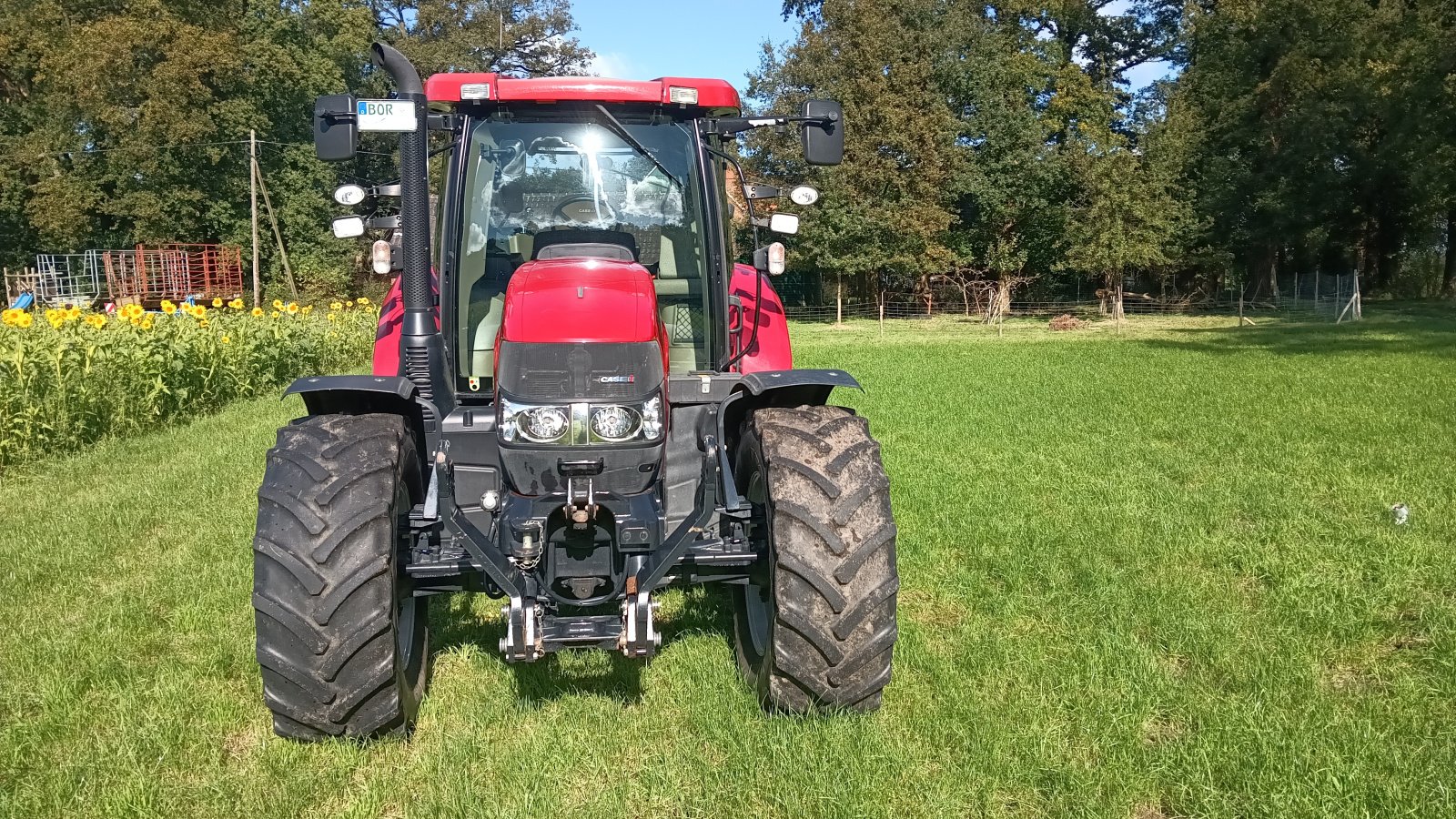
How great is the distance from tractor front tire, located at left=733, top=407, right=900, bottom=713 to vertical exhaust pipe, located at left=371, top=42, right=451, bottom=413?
1.33 meters

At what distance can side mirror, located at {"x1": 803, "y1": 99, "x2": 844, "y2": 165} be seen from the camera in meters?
4.03

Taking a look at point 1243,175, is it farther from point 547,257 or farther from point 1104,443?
point 547,257

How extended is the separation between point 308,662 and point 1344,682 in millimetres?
3822

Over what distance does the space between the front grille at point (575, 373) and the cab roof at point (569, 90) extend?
1.17 meters

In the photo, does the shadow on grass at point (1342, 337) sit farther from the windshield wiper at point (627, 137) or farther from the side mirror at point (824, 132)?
the windshield wiper at point (627, 137)

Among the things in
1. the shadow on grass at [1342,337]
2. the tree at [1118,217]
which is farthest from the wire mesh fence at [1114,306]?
the shadow on grass at [1342,337]

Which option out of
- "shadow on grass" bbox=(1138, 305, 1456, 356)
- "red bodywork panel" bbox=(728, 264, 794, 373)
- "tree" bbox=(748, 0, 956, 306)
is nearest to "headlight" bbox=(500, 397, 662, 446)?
"red bodywork panel" bbox=(728, 264, 794, 373)

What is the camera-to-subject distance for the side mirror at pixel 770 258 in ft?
15.2

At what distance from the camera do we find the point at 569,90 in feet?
13.4

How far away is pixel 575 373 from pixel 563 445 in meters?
0.25

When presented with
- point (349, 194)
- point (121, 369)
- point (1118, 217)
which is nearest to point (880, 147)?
point (1118, 217)

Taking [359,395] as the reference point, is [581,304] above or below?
above

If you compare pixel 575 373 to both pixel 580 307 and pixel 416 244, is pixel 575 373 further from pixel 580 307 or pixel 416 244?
pixel 416 244

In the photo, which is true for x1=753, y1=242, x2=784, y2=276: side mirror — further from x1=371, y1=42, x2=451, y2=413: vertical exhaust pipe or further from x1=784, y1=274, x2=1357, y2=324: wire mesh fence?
x1=784, y1=274, x2=1357, y2=324: wire mesh fence
